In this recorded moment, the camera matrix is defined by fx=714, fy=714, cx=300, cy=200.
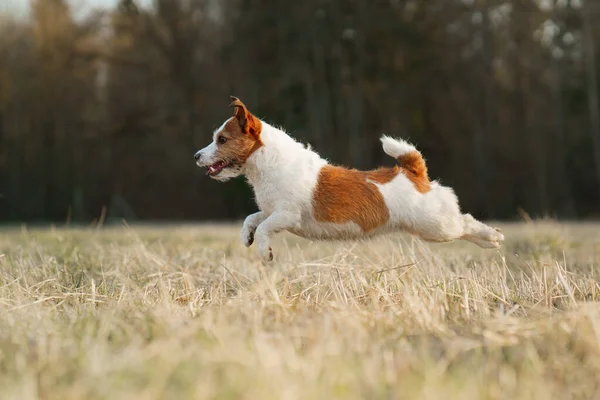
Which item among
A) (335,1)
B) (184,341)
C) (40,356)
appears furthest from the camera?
(335,1)

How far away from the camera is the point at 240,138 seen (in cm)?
521

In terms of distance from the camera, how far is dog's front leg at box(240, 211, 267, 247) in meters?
5.21

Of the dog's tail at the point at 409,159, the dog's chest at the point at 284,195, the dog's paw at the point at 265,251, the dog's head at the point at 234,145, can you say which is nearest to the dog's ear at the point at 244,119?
the dog's head at the point at 234,145

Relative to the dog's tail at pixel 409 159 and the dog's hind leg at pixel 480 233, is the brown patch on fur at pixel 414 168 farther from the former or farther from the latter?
the dog's hind leg at pixel 480 233

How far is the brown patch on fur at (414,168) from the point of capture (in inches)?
214

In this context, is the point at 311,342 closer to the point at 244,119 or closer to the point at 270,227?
the point at 270,227

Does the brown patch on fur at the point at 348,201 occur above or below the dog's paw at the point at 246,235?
above

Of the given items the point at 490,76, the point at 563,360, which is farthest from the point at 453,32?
the point at 563,360

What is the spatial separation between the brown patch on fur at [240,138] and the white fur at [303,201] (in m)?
0.05

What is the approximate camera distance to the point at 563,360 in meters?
2.73

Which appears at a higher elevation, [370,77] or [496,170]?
[370,77]

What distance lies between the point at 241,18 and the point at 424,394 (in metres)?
22.3

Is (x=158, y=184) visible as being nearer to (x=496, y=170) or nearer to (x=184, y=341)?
(x=496, y=170)

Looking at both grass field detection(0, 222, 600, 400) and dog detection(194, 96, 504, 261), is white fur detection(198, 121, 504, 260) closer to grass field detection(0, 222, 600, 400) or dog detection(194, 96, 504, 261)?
dog detection(194, 96, 504, 261)
